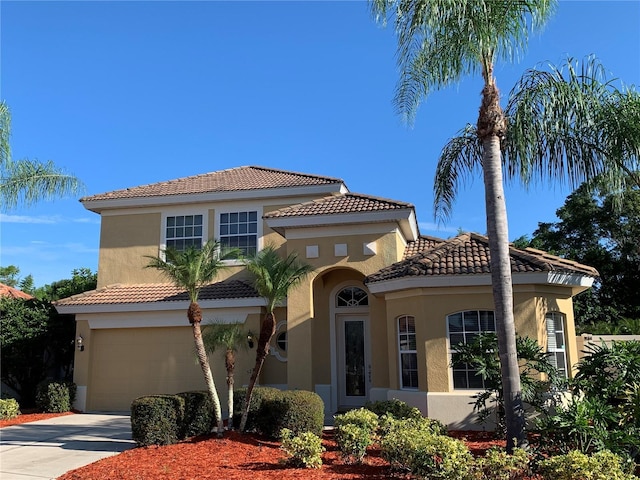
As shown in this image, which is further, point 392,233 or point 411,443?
point 392,233

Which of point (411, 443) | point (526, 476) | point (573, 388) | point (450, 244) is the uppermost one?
point (450, 244)

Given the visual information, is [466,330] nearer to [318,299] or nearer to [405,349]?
[405,349]

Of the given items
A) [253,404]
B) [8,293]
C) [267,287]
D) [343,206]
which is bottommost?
[253,404]

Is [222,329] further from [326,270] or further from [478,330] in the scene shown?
[478,330]

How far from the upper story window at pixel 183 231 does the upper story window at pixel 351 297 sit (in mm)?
5636

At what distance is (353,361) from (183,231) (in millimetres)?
7785

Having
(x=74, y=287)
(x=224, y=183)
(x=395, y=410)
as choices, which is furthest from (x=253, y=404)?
(x=74, y=287)

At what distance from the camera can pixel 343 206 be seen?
1578 centimetres

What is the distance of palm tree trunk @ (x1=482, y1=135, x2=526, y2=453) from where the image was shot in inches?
341

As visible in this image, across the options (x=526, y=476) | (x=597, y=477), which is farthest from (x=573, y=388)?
(x=597, y=477)

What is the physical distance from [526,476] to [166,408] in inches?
265

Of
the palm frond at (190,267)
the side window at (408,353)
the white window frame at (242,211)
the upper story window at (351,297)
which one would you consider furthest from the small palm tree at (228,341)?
the white window frame at (242,211)

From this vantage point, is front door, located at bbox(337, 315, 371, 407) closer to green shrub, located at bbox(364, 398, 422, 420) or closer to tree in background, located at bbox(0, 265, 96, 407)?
green shrub, located at bbox(364, 398, 422, 420)

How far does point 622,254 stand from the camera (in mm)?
26484
